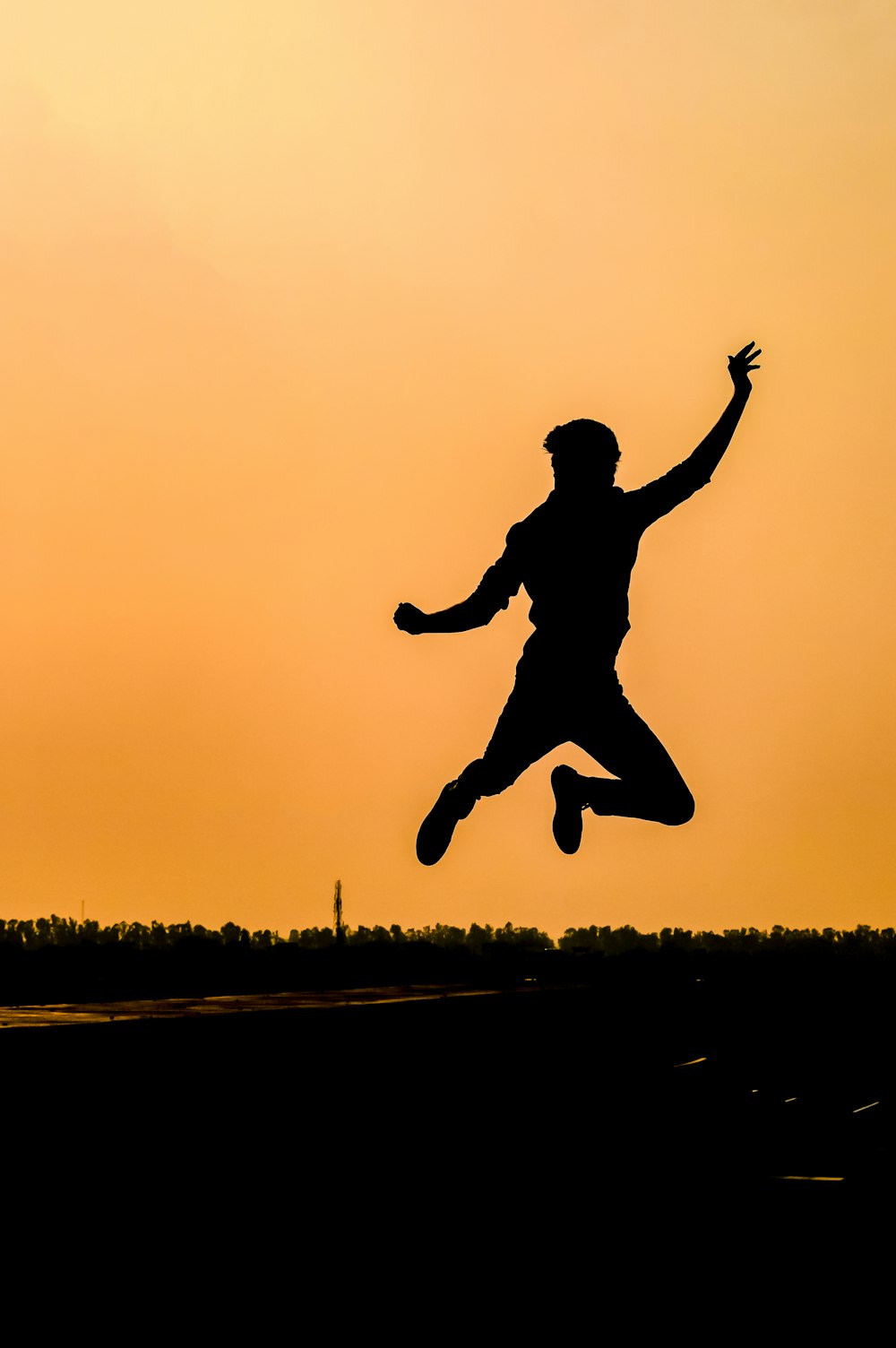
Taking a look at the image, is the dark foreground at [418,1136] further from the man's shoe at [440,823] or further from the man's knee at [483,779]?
the man's knee at [483,779]

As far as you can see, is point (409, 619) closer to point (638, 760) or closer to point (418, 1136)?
point (638, 760)

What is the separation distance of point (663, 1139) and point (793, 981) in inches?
570

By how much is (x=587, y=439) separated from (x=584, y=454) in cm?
8

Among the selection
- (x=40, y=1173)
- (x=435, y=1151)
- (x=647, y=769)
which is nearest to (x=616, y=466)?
(x=647, y=769)

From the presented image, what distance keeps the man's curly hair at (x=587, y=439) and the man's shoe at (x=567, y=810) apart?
182 cm

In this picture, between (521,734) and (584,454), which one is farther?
(521,734)

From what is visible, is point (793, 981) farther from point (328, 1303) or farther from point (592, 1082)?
point (328, 1303)

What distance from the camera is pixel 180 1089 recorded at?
8344 mm

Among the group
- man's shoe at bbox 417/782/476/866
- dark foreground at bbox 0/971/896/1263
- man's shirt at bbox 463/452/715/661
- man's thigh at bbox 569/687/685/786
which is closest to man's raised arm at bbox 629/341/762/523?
man's shirt at bbox 463/452/715/661

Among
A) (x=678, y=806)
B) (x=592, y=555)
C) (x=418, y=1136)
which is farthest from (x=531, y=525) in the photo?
(x=418, y=1136)

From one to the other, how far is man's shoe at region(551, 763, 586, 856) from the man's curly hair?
5.97 feet

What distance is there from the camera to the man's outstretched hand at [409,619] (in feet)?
29.0

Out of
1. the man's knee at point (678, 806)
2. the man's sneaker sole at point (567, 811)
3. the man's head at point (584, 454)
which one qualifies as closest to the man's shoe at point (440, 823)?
the man's sneaker sole at point (567, 811)

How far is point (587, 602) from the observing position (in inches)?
328
